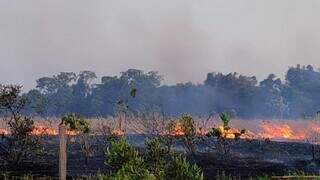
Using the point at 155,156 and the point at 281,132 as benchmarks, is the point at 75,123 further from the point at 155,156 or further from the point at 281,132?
the point at 281,132

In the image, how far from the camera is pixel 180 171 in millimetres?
14219

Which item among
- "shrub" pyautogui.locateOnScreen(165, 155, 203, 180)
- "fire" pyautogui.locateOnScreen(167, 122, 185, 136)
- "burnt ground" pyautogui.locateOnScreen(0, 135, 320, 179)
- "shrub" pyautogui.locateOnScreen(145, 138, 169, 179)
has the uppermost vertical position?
"fire" pyautogui.locateOnScreen(167, 122, 185, 136)

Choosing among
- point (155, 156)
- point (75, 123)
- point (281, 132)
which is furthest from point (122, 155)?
point (281, 132)

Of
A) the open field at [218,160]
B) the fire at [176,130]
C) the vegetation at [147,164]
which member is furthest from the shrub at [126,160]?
the fire at [176,130]

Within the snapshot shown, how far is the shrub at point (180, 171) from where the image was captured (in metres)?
14.1

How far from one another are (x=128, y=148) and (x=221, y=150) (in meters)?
39.1

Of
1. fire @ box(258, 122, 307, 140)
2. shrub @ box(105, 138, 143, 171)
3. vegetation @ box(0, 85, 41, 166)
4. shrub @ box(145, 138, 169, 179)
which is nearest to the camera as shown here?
shrub @ box(105, 138, 143, 171)

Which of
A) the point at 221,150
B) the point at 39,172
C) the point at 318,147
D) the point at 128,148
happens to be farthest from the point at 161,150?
the point at 318,147

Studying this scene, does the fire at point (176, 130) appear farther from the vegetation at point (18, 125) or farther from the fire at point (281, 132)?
the fire at point (281, 132)

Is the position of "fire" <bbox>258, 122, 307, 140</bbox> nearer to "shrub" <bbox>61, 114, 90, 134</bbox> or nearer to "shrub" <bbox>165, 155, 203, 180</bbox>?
"shrub" <bbox>61, 114, 90, 134</bbox>

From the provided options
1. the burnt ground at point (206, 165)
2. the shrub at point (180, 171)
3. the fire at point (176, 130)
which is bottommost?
the burnt ground at point (206, 165)

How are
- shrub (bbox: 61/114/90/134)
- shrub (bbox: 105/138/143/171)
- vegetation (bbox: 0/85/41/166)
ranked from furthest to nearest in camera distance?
shrub (bbox: 61/114/90/134) → vegetation (bbox: 0/85/41/166) → shrub (bbox: 105/138/143/171)

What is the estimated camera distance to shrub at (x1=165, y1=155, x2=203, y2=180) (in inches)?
554

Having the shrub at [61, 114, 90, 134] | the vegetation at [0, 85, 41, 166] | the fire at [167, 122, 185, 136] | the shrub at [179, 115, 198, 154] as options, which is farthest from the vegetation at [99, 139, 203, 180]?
the fire at [167, 122, 185, 136]
